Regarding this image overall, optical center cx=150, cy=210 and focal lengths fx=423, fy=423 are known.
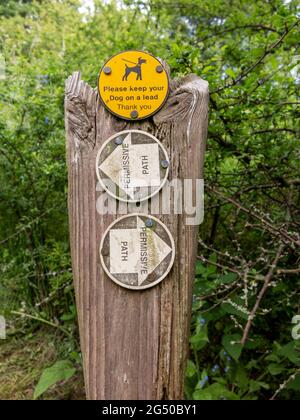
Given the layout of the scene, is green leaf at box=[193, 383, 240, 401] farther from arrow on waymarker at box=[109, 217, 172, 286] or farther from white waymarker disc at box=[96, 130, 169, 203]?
white waymarker disc at box=[96, 130, 169, 203]

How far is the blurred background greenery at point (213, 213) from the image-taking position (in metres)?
1.91

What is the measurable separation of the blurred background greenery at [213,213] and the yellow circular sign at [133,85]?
1.53 feet

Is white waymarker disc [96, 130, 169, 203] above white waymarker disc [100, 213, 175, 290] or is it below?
above

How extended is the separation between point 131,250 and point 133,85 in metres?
0.48

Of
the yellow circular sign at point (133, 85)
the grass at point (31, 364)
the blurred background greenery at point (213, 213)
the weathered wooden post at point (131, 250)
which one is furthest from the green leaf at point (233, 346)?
the yellow circular sign at point (133, 85)

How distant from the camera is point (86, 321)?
48.9 inches

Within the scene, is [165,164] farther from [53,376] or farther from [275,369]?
[53,376]

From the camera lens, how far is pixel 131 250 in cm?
122

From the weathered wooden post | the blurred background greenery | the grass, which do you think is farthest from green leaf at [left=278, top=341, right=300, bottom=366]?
the grass

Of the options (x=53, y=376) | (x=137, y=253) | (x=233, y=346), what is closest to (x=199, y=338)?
(x=233, y=346)

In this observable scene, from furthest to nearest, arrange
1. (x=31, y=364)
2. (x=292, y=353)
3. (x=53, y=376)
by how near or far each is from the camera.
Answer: (x=31, y=364), (x=53, y=376), (x=292, y=353)

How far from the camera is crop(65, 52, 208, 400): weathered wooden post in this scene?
1.22 metres

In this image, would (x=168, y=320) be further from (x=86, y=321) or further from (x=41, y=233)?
(x=41, y=233)

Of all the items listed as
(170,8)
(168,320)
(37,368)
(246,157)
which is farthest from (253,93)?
(37,368)
